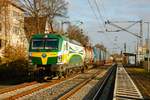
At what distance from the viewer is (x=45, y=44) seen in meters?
27.2

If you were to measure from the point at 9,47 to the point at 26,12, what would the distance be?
7.40 m

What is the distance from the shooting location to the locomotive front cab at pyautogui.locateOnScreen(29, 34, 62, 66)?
1041 inches

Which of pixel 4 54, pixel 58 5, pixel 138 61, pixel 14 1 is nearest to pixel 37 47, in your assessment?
pixel 4 54

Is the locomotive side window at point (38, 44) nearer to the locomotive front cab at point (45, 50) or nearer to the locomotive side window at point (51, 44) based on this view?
the locomotive front cab at point (45, 50)

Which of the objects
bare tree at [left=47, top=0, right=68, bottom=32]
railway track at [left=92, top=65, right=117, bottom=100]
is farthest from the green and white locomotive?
bare tree at [left=47, top=0, right=68, bottom=32]

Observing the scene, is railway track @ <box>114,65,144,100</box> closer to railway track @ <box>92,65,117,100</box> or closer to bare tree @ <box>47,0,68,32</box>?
railway track @ <box>92,65,117,100</box>

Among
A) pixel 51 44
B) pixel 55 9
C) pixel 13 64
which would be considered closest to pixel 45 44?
pixel 51 44

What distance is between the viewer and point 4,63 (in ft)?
112

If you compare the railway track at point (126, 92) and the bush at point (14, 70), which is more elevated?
the bush at point (14, 70)

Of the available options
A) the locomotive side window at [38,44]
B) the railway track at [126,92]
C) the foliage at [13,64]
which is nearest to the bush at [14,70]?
the foliage at [13,64]

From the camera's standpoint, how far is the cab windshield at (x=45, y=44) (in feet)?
88.5

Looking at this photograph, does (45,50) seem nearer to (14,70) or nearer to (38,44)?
(38,44)

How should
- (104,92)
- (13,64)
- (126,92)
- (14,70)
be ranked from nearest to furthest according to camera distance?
(126,92)
(104,92)
(14,70)
(13,64)

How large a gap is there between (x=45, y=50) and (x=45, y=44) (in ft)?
1.77
